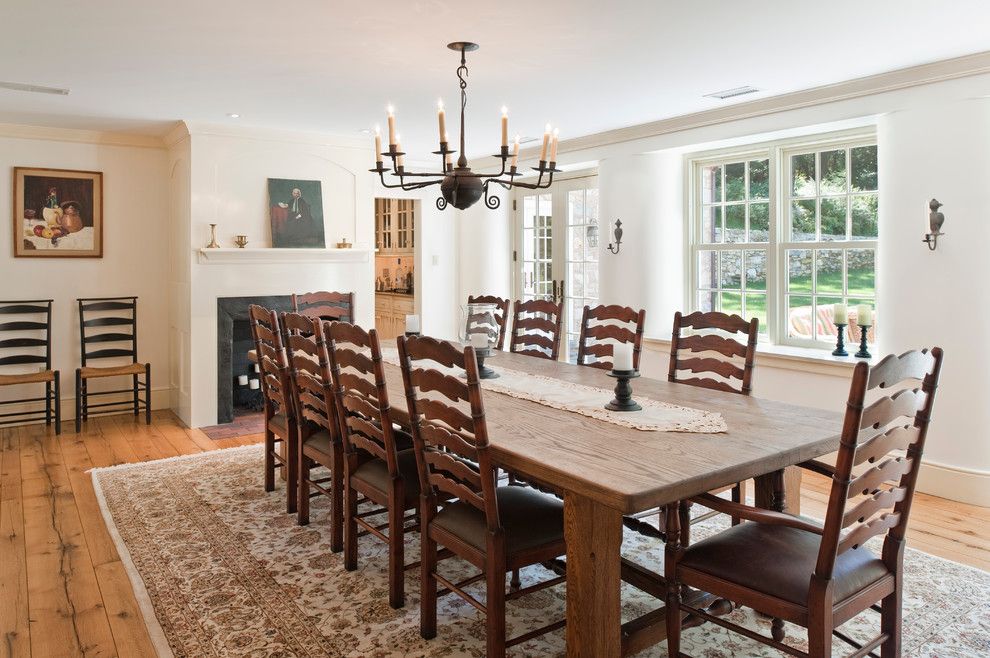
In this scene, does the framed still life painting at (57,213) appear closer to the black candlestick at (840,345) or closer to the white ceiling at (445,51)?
the white ceiling at (445,51)

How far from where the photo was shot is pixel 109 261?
6.18 metres

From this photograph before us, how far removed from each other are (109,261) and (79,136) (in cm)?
103

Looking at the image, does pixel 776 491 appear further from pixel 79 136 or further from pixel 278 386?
→ pixel 79 136

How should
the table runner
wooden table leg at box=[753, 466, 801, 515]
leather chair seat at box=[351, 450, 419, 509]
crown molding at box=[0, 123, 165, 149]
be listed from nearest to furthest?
the table runner < wooden table leg at box=[753, 466, 801, 515] < leather chair seat at box=[351, 450, 419, 509] < crown molding at box=[0, 123, 165, 149]

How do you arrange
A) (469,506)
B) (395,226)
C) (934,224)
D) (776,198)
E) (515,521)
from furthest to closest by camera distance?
1. (395,226)
2. (776,198)
3. (934,224)
4. (469,506)
5. (515,521)

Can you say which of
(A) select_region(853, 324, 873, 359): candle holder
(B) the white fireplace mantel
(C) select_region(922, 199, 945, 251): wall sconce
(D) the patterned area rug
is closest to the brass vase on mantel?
(B) the white fireplace mantel

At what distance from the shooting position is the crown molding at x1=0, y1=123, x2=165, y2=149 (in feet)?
18.7

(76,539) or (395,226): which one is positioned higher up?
(395,226)

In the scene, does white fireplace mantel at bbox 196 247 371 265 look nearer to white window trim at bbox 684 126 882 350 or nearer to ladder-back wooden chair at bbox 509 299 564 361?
ladder-back wooden chair at bbox 509 299 564 361

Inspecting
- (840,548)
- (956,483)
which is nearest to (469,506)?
(840,548)

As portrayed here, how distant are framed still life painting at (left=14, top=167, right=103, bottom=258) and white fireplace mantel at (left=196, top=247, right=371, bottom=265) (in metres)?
1.13

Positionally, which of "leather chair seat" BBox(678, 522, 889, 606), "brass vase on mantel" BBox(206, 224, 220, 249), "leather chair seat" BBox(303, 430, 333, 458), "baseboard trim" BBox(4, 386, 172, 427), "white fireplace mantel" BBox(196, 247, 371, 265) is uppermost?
"brass vase on mantel" BBox(206, 224, 220, 249)

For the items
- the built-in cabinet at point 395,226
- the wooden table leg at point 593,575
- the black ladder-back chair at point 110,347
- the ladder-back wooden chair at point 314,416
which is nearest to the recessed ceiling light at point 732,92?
the ladder-back wooden chair at point 314,416

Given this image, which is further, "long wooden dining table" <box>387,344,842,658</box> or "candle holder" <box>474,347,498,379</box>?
"candle holder" <box>474,347,498,379</box>
